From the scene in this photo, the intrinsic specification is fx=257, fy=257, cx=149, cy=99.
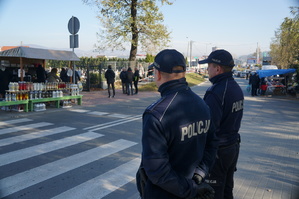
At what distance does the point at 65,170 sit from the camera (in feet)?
16.1

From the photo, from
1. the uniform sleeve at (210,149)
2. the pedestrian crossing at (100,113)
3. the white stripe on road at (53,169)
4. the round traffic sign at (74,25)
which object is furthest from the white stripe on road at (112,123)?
the uniform sleeve at (210,149)

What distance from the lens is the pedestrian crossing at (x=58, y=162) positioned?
13.6ft

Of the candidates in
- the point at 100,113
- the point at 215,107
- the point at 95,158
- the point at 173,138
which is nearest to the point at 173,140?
the point at 173,138

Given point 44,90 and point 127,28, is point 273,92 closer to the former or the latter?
point 127,28

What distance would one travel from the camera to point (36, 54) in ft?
36.3

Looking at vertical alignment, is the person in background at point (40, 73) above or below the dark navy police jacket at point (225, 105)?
above

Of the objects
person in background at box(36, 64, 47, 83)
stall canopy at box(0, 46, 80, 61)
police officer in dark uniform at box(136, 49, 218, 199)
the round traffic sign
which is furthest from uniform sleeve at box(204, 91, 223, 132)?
person in background at box(36, 64, 47, 83)

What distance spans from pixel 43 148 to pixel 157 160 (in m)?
5.12

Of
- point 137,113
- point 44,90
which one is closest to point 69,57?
point 44,90

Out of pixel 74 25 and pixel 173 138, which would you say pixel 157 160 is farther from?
pixel 74 25

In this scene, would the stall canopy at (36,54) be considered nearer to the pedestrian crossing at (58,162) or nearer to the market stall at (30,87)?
the market stall at (30,87)

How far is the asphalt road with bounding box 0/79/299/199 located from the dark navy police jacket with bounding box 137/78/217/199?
92.7 inches

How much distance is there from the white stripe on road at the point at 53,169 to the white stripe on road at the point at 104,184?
716 mm

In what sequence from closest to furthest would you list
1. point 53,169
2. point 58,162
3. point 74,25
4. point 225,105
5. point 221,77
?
point 225,105 < point 221,77 < point 53,169 < point 58,162 < point 74,25
